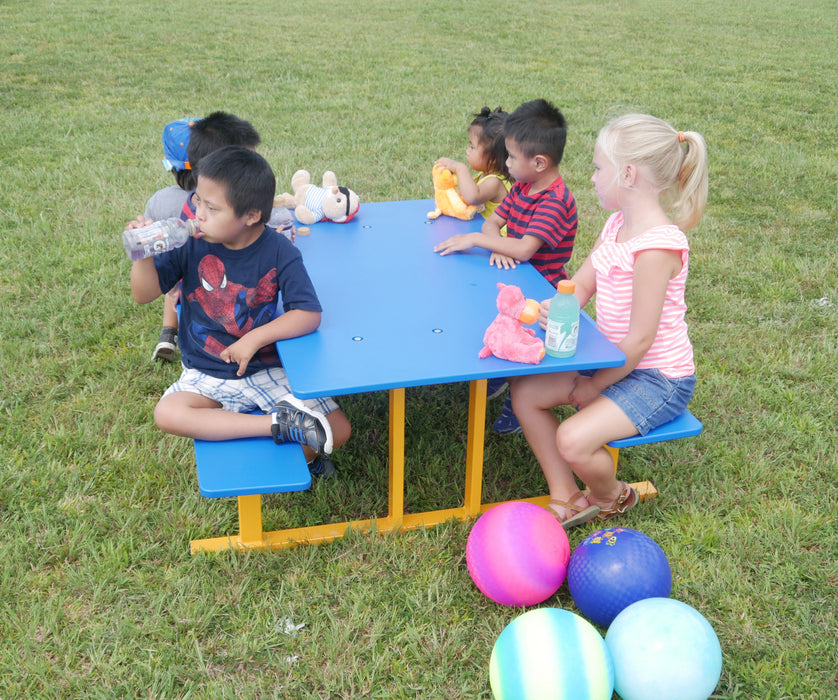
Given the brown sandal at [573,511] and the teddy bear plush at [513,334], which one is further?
the brown sandal at [573,511]

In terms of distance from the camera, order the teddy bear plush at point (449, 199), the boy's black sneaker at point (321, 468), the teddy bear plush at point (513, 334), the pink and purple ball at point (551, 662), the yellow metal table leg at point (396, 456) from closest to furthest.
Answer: the pink and purple ball at point (551, 662) → the teddy bear plush at point (513, 334) → the yellow metal table leg at point (396, 456) → the boy's black sneaker at point (321, 468) → the teddy bear plush at point (449, 199)

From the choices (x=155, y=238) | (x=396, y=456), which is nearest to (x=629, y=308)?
(x=396, y=456)

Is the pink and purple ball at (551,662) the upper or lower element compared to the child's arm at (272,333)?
lower

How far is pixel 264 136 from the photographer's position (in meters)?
7.28

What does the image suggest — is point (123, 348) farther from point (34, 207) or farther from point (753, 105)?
point (753, 105)

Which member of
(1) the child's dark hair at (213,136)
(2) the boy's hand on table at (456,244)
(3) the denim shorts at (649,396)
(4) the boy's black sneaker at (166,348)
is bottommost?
(4) the boy's black sneaker at (166,348)

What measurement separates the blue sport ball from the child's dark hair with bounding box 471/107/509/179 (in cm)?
200

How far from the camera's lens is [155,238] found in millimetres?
2588

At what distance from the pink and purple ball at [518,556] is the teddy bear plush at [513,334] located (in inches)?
19.2

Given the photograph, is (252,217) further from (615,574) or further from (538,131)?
(615,574)

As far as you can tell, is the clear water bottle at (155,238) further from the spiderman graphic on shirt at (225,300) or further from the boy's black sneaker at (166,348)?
the boy's black sneaker at (166,348)

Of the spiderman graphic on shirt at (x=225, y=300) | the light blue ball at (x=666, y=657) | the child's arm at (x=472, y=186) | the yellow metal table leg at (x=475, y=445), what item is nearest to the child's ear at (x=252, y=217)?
the spiderman graphic on shirt at (x=225, y=300)

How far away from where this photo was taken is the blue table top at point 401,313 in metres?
2.46

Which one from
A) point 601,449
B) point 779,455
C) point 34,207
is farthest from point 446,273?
point 34,207
